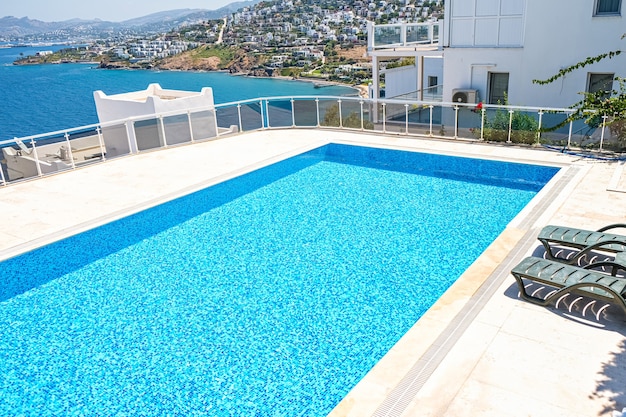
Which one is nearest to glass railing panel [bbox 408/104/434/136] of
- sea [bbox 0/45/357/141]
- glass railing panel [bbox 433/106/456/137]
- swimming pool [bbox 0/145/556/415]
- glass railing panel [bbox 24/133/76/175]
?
glass railing panel [bbox 433/106/456/137]

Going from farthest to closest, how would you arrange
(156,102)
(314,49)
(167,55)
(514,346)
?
1. (167,55)
2. (314,49)
3. (156,102)
4. (514,346)

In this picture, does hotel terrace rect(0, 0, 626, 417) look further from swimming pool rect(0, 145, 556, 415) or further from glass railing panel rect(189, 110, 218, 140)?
swimming pool rect(0, 145, 556, 415)

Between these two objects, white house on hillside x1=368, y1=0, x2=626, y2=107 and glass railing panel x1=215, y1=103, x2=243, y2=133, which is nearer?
white house on hillside x1=368, y1=0, x2=626, y2=107

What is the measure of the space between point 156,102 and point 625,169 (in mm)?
17743

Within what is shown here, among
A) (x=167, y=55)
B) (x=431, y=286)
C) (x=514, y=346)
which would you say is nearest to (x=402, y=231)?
(x=431, y=286)

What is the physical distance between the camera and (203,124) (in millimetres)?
15453

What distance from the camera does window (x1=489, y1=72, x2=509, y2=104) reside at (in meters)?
16.1

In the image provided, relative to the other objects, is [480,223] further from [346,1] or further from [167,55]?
[167,55]

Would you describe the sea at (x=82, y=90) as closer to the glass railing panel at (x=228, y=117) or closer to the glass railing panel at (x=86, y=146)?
the glass railing panel at (x=228, y=117)

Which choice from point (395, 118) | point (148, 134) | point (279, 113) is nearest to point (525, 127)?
point (395, 118)

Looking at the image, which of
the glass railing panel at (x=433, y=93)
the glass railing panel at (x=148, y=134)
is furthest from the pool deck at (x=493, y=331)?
the glass railing panel at (x=433, y=93)

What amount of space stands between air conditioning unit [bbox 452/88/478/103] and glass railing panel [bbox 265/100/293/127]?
572 centimetres

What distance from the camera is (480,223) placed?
920cm

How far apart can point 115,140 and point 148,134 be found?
0.98 meters
